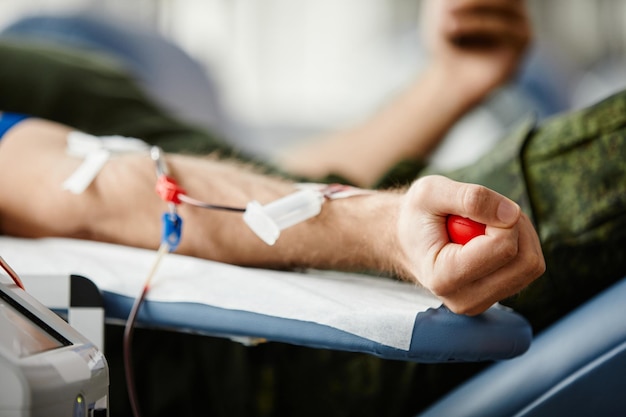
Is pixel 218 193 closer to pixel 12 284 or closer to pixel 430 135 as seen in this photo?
pixel 12 284

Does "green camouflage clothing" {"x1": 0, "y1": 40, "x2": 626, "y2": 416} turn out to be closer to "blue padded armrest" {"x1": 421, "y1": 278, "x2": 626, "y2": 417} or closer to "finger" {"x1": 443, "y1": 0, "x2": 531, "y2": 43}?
"blue padded armrest" {"x1": 421, "y1": 278, "x2": 626, "y2": 417}

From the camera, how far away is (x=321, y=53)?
276cm

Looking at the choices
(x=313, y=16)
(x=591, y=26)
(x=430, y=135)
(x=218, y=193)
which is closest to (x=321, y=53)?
(x=313, y=16)

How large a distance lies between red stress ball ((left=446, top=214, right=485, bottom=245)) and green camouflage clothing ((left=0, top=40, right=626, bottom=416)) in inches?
5.6

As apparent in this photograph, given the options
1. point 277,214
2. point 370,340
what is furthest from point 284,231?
point 370,340

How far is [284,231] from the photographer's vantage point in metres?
0.60

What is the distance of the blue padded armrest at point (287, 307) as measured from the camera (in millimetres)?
489

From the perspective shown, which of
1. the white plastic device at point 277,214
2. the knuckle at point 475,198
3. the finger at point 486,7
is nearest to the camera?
the knuckle at point 475,198

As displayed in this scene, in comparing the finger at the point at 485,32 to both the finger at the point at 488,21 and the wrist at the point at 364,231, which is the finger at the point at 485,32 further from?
the wrist at the point at 364,231

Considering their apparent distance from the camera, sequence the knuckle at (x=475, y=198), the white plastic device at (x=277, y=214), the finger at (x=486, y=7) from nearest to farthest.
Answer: the knuckle at (x=475, y=198) → the white plastic device at (x=277, y=214) → the finger at (x=486, y=7)

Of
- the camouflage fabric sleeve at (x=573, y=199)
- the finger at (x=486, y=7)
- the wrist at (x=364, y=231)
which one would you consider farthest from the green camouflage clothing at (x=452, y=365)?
the finger at (x=486, y=7)

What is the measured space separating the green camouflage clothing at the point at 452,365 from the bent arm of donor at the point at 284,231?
101mm

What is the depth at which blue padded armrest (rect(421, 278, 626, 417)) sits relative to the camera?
53cm

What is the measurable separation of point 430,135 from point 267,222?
2.06 ft
